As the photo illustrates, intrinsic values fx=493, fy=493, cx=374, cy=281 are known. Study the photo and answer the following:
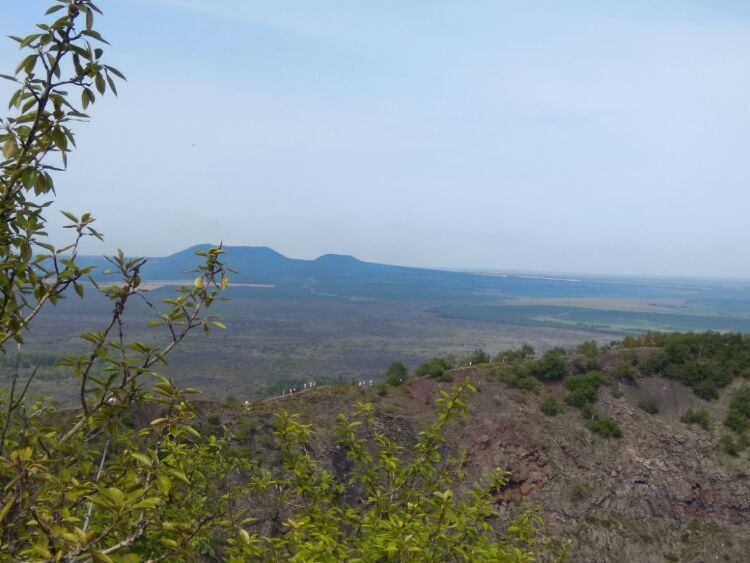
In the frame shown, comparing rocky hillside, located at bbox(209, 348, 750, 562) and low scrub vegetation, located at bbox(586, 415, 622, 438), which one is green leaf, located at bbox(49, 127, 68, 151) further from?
low scrub vegetation, located at bbox(586, 415, 622, 438)

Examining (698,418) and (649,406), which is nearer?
(698,418)

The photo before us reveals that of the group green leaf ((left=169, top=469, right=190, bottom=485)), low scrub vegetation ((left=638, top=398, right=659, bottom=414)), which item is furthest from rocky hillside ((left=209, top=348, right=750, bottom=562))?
green leaf ((left=169, top=469, right=190, bottom=485))

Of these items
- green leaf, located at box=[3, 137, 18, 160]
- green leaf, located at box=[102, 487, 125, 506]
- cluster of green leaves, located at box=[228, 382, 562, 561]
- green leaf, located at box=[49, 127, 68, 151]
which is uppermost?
green leaf, located at box=[49, 127, 68, 151]

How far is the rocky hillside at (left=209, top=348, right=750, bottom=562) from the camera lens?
2147 cm

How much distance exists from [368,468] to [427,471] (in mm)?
697

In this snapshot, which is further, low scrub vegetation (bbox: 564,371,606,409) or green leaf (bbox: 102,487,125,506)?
low scrub vegetation (bbox: 564,371,606,409)

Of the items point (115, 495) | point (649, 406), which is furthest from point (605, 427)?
point (115, 495)

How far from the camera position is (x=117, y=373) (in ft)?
9.52

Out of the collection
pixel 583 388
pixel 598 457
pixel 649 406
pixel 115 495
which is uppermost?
pixel 115 495

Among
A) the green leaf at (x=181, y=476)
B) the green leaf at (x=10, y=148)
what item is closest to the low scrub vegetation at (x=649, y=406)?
the green leaf at (x=181, y=476)

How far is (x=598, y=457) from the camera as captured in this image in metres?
25.1

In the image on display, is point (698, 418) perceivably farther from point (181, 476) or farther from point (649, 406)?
point (181, 476)

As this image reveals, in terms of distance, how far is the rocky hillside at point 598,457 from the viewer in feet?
70.4

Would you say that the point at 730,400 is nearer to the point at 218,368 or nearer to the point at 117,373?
the point at 117,373
